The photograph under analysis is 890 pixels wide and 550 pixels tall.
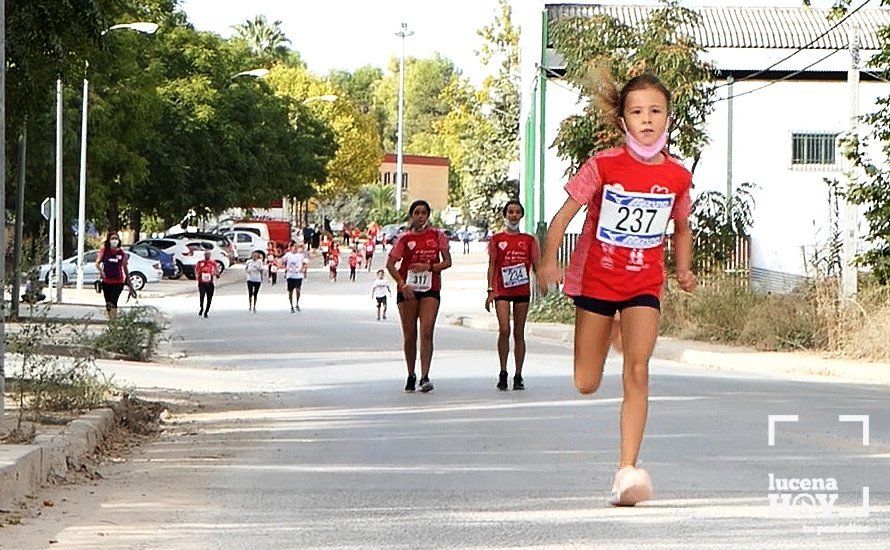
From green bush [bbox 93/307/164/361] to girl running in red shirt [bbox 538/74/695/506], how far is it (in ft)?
51.0

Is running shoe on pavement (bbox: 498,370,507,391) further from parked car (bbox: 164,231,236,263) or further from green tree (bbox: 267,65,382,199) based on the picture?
green tree (bbox: 267,65,382,199)

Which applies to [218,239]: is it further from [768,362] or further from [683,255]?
[683,255]

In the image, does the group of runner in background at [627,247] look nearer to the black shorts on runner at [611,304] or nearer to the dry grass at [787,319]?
the black shorts on runner at [611,304]

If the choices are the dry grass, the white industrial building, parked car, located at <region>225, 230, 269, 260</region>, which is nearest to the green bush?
the dry grass

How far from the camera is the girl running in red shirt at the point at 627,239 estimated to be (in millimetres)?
8289

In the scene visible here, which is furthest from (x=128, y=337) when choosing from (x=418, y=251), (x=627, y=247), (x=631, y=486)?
(x=627, y=247)

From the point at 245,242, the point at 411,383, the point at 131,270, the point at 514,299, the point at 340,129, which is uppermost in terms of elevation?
the point at 340,129

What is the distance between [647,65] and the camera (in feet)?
105

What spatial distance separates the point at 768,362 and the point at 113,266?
12.3 meters

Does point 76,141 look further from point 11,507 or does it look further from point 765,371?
point 11,507

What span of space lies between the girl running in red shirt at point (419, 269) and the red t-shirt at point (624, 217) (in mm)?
8533

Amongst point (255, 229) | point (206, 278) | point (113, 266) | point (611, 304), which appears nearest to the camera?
point (611, 304)

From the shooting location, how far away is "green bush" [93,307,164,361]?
23.4 m

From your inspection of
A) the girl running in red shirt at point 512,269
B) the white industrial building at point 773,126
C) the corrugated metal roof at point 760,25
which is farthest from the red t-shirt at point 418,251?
the corrugated metal roof at point 760,25
